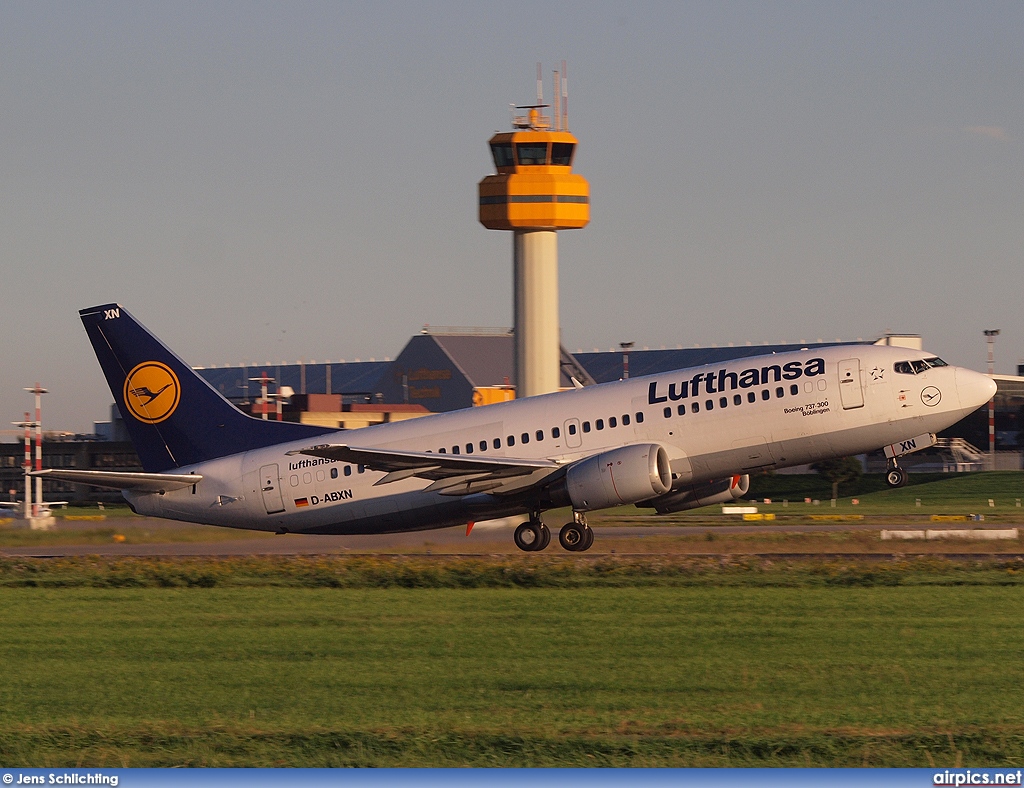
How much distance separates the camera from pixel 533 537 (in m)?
32.3

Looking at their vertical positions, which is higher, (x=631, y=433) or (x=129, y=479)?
(x=631, y=433)

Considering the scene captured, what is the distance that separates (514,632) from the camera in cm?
1816

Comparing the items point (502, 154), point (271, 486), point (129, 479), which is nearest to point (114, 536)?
point (129, 479)

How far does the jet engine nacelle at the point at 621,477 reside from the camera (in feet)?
96.3

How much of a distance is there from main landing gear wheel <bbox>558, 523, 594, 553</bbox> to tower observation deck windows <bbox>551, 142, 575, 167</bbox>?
4896cm

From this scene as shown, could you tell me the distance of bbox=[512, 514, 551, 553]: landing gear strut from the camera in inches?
1272

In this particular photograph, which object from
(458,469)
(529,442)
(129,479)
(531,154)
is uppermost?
(531,154)

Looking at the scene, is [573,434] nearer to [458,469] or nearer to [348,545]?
[458,469]

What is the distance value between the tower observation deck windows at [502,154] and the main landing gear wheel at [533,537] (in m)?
48.6

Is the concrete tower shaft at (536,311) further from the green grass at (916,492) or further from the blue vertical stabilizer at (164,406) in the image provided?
the blue vertical stabilizer at (164,406)

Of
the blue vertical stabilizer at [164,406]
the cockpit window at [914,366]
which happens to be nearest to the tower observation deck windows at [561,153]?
the blue vertical stabilizer at [164,406]

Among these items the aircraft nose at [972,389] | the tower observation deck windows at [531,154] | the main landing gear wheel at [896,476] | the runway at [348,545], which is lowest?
the runway at [348,545]

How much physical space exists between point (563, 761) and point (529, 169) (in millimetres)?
69435

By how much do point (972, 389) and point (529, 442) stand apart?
10494 mm
